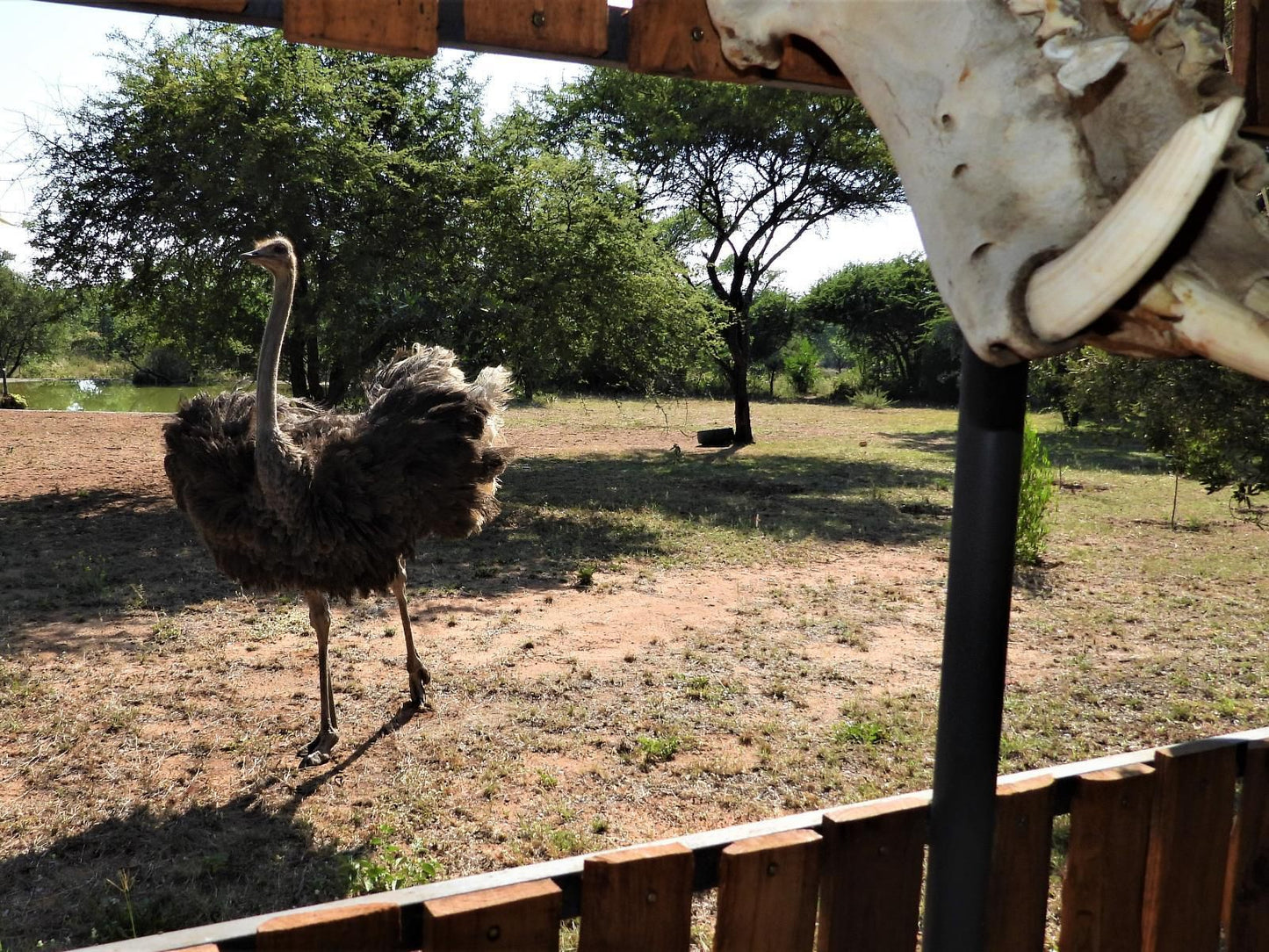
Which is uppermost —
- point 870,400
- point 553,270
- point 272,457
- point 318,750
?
point 553,270

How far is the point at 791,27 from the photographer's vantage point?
155 centimetres

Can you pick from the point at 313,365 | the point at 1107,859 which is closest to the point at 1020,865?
the point at 1107,859

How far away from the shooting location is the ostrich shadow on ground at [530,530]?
7180 mm

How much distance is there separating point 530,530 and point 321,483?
5154 millimetres

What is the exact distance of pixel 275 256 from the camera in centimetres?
512

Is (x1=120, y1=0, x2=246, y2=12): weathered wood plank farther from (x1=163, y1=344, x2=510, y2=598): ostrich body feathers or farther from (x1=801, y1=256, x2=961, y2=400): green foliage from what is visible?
(x1=801, y1=256, x2=961, y2=400): green foliage

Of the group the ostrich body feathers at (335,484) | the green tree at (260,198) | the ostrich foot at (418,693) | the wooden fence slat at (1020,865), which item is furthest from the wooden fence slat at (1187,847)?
the green tree at (260,198)

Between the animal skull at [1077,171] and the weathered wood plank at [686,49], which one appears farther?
the weathered wood plank at [686,49]

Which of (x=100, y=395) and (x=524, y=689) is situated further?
(x=100, y=395)

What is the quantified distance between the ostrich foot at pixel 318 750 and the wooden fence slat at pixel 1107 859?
10.9 feet

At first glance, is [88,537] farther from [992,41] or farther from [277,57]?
[992,41]

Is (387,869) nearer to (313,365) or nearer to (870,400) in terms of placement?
(313,365)

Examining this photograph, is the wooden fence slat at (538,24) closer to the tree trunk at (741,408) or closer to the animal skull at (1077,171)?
the animal skull at (1077,171)

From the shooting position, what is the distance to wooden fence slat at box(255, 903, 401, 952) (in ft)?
5.08
